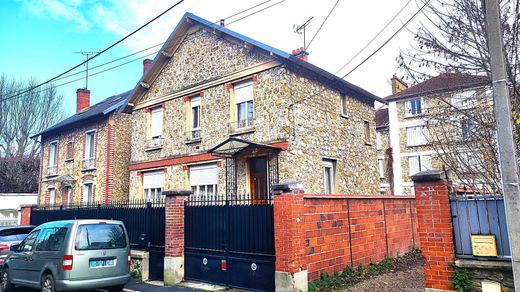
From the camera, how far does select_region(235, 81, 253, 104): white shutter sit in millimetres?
14352

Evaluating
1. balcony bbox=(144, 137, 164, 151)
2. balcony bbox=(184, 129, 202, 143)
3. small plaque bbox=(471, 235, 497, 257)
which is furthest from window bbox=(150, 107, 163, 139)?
small plaque bbox=(471, 235, 497, 257)

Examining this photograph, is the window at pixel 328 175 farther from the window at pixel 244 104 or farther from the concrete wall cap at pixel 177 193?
the concrete wall cap at pixel 177 193

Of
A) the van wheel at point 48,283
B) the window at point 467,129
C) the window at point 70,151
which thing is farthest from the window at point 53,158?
the window at point 467,129

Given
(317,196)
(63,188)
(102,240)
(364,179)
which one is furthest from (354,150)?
(63,188)

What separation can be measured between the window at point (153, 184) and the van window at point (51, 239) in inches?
326

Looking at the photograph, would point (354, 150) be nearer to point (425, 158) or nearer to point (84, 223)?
point (84, 223)

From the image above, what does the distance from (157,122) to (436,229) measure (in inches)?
570

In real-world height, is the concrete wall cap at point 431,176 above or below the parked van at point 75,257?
above

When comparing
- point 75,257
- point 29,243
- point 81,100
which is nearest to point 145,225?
point 29,243

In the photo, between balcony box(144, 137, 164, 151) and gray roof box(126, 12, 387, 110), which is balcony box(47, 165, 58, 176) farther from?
balcony box(144, 137, 164, 151)

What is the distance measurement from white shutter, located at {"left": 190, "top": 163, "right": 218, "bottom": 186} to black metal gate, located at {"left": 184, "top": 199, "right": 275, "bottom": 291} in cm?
484

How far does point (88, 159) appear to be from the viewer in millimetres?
21797

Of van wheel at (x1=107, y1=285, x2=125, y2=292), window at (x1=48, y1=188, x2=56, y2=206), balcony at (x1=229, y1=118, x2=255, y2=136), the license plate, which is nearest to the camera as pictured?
the license plate

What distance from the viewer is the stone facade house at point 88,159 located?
20.6 meters
